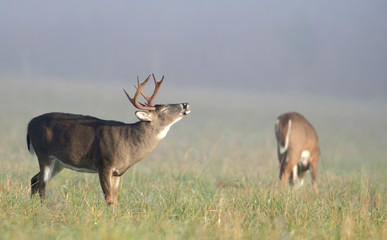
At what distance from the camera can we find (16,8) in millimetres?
189625

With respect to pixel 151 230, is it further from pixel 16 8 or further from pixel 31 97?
pixel 16 8

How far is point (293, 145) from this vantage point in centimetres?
1109

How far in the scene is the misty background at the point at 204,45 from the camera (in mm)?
105688

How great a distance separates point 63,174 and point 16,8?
633ft

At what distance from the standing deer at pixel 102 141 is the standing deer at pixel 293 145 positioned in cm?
371

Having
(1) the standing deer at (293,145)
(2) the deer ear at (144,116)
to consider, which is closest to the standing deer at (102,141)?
(2) the deer ear at (144,116)

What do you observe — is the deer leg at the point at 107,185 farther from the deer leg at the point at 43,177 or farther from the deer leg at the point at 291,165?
the deer leg at the point at 291,165

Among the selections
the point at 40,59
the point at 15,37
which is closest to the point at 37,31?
the point at 15,37

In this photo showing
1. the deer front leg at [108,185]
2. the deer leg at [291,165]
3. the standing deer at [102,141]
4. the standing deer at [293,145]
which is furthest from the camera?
the standing deer at [293,145]

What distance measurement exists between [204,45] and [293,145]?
5636 inches

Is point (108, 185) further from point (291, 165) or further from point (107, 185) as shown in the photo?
point (291, 165)

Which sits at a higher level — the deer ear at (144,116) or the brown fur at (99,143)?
the deer ear at (144,116)

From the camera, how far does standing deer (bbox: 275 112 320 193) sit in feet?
36.1

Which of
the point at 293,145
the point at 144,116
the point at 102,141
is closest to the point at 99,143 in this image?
the point at 102,141
